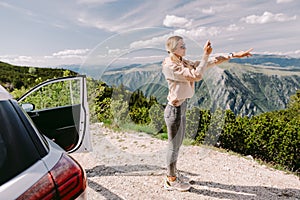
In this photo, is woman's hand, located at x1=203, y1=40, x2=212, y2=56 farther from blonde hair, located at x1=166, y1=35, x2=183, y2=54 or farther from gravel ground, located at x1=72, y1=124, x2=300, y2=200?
gravel ground, located at x1=72, y1=124, x2=300, y2=200

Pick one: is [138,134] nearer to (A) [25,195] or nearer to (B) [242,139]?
(B) [242,139]

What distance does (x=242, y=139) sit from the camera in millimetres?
5461

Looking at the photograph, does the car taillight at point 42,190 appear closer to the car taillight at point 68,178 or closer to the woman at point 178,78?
the car taillight at point 68,178

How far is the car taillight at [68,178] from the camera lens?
107cm

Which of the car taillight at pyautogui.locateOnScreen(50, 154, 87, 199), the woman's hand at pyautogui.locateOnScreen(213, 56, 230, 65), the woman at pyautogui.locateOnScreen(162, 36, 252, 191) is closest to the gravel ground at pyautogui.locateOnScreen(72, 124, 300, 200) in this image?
the woman at pyautogui.locateOnScreen(162, 36, 252, 191)

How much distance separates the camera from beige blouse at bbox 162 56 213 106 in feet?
8.49

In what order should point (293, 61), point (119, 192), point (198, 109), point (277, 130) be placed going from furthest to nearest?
point (293, 61)
point (277, 130)
point (198, 109)
point (119, 192)

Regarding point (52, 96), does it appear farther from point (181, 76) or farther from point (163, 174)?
point (181, 76)

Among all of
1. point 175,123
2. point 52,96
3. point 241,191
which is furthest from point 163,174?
point 52,96

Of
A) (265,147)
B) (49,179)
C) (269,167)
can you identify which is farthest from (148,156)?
(49,179)

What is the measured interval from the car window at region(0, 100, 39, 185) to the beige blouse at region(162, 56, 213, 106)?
1720 millimetres

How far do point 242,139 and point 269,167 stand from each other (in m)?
1.06

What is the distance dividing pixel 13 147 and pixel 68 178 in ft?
0.78

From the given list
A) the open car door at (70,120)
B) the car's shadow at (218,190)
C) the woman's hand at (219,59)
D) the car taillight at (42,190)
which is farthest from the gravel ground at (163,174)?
the car taillight at (42,190)
